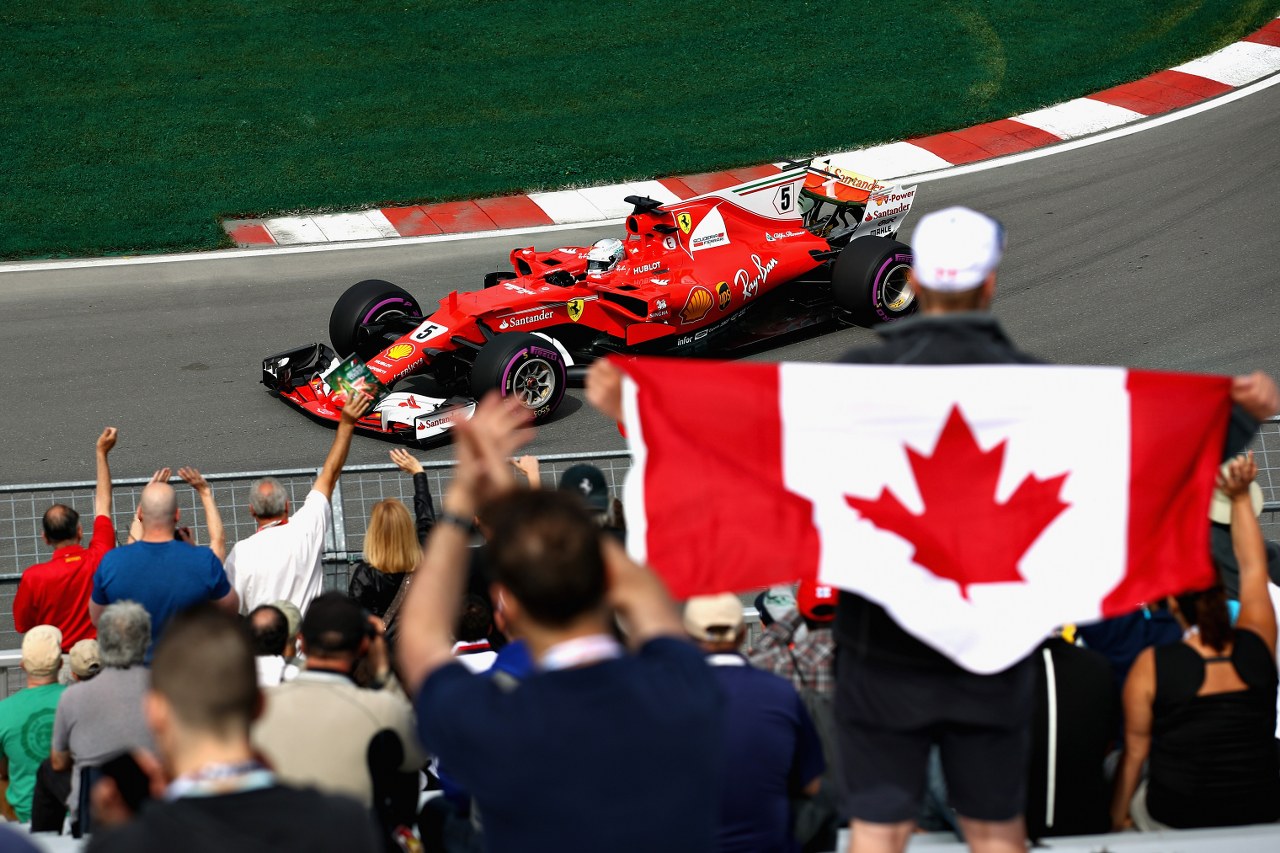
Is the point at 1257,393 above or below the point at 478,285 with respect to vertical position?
below

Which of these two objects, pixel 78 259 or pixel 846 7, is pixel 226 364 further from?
pixel 846 7

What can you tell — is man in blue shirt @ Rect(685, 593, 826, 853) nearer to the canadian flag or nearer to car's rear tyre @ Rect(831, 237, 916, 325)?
the canadian flag

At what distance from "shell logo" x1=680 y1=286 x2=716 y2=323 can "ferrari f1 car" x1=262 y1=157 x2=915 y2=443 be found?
0.04 ft

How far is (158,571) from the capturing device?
19.7 feet

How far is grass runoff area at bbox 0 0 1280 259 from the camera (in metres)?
17.3

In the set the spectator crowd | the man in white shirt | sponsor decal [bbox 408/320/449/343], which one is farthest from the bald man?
sponsor decal [bbox 408/320/449/343]

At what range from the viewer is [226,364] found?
12805 mm

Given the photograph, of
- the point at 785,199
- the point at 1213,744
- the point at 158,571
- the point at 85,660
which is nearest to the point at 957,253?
the point at 1213,744

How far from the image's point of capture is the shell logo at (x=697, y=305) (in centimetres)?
1169

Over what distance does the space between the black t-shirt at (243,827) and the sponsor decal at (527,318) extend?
8870 mm

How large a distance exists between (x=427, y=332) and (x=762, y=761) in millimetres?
7802

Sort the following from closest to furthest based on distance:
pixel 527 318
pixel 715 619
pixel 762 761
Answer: pixel 762 761
pixel 715 619
pixel 527 318

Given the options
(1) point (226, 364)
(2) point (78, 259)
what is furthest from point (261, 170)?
(1) point (226, 364)

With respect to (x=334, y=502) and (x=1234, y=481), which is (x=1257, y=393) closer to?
(x=1234, y=481)
